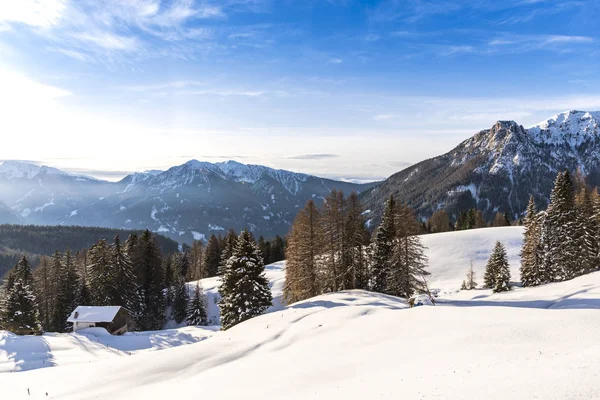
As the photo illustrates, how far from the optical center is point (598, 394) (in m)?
7.68

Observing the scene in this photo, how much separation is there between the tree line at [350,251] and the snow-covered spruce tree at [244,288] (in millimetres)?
4679

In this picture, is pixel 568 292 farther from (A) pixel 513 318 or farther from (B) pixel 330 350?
(B) pixel 330 350

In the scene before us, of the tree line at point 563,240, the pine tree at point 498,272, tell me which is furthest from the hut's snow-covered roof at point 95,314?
the tree line at point 563,240

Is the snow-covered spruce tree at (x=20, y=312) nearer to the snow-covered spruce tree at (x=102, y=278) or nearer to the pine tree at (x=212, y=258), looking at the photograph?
the snow-covered spruce tree at (x=102, y=278)

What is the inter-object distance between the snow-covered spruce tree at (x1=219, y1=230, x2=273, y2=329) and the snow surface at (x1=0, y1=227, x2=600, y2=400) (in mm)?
10760

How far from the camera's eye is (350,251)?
118 feet

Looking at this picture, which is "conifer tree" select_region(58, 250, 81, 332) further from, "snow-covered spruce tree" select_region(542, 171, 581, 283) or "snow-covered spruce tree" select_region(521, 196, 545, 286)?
"snow-covered spruce tree" select_region(542, 171, 581, 283)

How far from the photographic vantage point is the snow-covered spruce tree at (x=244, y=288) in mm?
33375

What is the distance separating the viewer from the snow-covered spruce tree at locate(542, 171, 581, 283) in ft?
128

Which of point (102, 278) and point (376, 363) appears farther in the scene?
point (102, 278)

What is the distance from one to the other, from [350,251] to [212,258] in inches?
1915

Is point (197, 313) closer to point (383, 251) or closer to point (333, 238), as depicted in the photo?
point (333, 238)

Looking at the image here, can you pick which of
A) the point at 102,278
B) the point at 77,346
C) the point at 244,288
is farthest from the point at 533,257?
the point at 102,278

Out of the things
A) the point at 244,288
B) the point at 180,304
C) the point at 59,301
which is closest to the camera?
the point at 244,288
